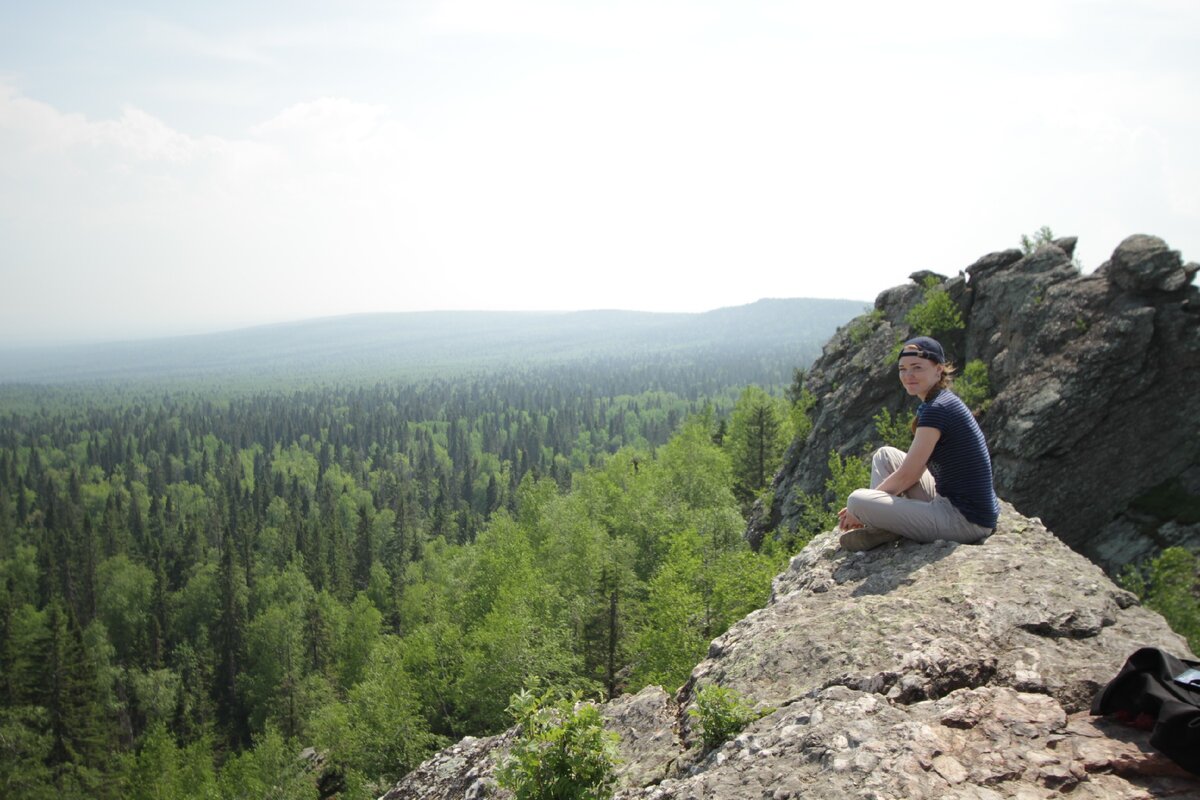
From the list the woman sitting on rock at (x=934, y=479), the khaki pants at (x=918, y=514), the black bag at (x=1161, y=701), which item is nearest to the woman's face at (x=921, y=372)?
the woman sitting on rock at (x=934, y=479)

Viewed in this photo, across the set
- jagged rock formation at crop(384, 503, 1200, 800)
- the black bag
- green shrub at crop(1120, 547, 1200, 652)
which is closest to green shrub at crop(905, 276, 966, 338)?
green shrub at crop(1120, 547, 1200, 652)

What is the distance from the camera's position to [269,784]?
1432 inches

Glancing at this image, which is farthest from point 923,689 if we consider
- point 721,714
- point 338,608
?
point 338,608

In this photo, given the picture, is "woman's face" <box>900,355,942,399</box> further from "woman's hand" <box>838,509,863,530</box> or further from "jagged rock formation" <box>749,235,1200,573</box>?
"jagged rock formation" <box>749,235,1200,573</box>

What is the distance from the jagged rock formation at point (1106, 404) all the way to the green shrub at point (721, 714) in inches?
891

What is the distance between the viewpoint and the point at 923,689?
5.98 meters

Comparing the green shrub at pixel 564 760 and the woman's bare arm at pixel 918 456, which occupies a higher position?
the woman's bare arm at pixel 918 456

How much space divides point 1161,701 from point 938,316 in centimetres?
3085

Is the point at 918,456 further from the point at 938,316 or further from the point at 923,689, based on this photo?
the point at 938,316

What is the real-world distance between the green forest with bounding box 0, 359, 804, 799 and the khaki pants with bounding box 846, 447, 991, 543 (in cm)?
864

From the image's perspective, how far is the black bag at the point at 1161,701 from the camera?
454 cm

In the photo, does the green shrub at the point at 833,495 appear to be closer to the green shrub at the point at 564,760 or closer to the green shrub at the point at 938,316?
the green shrub at the point at 938,316

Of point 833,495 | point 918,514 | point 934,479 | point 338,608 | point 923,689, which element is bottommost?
point 338,608

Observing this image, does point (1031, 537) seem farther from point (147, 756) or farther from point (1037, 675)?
point (147, 756)
